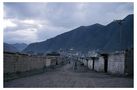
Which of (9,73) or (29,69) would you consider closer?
(9,73)

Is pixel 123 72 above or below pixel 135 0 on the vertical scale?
below

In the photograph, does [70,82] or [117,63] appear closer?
[70,82]

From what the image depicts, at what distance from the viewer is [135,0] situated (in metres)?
12.6

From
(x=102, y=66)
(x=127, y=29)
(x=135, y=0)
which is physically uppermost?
(x=127, y=29)

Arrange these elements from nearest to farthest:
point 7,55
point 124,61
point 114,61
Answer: point 7,55 < point 124,61 < point 114,61

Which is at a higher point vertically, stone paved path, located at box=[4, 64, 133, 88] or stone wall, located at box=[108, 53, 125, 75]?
stone wall, located at box=[108, 53, 125, 75]

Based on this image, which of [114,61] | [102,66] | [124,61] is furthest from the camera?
[102,66]

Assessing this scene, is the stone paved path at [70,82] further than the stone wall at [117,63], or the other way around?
the stone wall at [117,63]

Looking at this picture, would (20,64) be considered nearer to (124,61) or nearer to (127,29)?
(124,61)

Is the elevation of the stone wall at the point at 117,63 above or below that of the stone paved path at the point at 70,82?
above

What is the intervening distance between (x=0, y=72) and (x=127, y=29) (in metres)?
177

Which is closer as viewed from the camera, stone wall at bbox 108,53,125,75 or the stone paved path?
the stone paved path

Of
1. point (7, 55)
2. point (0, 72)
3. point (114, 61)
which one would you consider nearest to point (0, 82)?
point (0, 72)

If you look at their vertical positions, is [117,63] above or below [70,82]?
above
